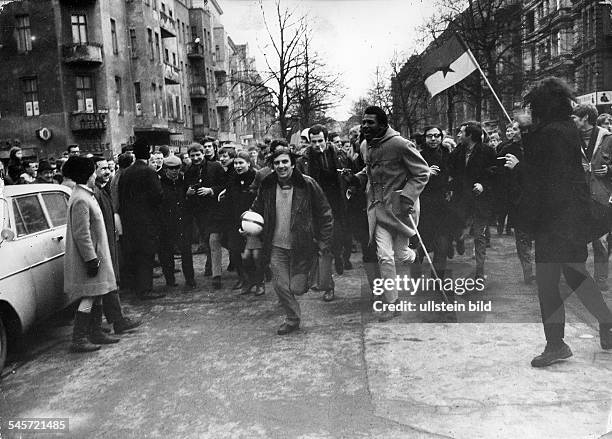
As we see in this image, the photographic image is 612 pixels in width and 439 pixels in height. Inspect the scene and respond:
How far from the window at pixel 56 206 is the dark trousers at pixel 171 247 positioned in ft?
6.07

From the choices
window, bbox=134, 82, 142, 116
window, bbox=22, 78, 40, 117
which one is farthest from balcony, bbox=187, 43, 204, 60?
window, bbox=22, 78, 40, 117

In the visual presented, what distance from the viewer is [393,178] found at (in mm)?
6383

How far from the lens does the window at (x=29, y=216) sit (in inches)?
237

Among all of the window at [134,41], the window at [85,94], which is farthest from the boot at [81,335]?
the window at [134,41]

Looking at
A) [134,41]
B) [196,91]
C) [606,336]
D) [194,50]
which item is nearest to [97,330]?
[606,336]

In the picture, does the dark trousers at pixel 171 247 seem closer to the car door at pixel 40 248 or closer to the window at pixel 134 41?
the car door at pixel 40 248

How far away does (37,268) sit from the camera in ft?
19.8

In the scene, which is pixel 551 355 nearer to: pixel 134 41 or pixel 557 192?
pixel 557 192

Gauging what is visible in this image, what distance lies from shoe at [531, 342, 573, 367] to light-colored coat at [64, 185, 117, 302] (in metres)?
3.95

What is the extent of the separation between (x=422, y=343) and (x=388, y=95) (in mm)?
38703

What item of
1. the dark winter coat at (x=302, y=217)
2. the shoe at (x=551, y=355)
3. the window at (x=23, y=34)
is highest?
the window at (x=23, y=34)

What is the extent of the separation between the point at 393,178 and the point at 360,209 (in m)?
2.26

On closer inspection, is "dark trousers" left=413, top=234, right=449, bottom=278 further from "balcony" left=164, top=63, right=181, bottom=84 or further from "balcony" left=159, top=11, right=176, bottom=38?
"balcony" left=159, top=11, right=176, bottom=38

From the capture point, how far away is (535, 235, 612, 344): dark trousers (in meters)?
4.82
